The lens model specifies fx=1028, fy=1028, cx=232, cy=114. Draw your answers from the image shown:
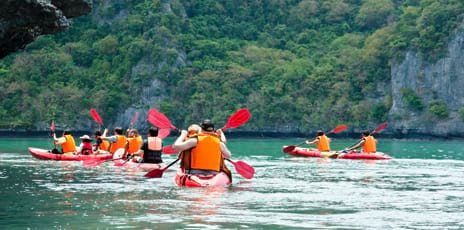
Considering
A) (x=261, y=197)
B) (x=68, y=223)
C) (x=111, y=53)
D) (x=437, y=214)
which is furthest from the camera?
(x=111, y=53)

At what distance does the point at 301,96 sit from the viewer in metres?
93.3

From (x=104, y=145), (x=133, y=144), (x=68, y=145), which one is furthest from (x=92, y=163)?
(x=104, y=145)

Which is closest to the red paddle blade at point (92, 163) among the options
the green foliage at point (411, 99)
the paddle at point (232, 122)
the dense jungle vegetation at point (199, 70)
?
the paddle at point (232, 122)

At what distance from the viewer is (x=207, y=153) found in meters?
20.5

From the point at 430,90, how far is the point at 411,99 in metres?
2.66

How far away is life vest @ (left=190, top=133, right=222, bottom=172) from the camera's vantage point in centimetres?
2030

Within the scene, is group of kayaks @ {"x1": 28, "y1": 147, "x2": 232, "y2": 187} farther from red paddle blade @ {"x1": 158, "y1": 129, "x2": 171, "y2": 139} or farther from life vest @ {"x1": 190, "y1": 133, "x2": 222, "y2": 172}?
red paddle blade @ {"x1": 158, "y1": 129, "x2": 171, "y2": 139}

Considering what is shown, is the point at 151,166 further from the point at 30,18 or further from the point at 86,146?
the point at 86,146

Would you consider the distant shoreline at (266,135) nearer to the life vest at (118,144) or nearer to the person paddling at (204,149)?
the life vest at (118,144)

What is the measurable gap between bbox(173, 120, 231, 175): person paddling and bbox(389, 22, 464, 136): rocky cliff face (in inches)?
2684

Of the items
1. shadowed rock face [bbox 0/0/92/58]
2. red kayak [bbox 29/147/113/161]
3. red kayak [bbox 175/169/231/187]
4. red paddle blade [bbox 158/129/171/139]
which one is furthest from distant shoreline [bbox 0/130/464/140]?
red kayak [bbox 175/169/231/187]

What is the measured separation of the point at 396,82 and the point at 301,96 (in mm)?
8721

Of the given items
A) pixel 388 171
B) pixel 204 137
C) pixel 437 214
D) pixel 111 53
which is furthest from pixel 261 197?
pixel 111 53

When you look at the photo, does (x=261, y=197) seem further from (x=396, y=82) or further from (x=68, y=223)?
(x=396, y=82)
